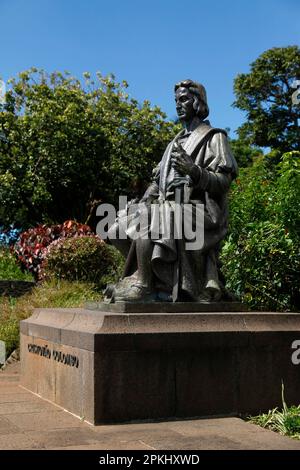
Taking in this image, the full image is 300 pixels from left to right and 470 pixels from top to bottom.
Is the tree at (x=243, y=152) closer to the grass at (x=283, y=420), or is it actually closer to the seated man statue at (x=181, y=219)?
the seated man statue at (x=181, y=219)

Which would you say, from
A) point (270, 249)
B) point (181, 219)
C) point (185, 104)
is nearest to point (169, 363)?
point (181, 219)

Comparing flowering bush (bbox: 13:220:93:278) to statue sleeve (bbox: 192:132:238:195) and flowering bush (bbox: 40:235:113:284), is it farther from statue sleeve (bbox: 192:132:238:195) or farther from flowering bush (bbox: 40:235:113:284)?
statue sleeve (bbox: 192:132:238:195)

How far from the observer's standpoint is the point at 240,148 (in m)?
31.6

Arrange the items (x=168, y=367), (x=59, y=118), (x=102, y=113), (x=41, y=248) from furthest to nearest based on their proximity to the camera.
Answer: (x=102, y=113)
(x=59, y=118)
(x=41, y=248)
(x=168, y=367)

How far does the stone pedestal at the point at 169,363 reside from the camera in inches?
223

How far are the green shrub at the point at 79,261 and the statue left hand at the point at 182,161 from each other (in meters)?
7.32

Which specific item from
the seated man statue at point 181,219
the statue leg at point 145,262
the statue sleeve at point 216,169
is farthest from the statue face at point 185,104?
the statue leg at point 145,262

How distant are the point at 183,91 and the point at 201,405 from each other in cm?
321

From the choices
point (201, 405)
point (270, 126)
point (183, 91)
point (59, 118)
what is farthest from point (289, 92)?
point (201, 405)

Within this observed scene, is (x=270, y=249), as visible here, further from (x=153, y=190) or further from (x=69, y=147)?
(x=69, y=147)

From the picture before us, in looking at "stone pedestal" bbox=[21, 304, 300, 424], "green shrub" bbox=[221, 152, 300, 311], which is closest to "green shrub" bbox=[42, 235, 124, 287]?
"green shrub" bbox=[221, 152, 300, 311]

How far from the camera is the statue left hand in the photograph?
6594 mm
